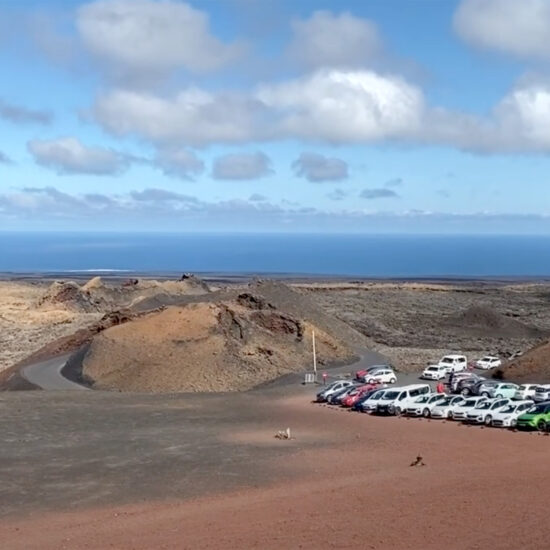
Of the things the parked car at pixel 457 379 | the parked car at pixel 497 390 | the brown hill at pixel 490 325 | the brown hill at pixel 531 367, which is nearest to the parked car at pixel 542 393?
the parked car at pixel 497 390

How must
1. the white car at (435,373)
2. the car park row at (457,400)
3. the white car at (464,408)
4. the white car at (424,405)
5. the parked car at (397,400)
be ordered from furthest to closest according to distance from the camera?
the white car at (435,373), the parked car at (397,400), the white car at (424,405), the white car at (464,408), the car park row at (457,400)

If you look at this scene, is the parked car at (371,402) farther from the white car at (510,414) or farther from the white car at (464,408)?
the white car at (510,414)

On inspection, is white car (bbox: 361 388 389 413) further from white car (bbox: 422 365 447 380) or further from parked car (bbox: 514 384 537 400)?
white car (bbox: 422 365 447 380)

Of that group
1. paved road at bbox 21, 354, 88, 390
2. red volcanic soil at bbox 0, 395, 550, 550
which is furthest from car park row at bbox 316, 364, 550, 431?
paved road at bbox 21, 354, 88, 390

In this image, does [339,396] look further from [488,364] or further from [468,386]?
[488,364]

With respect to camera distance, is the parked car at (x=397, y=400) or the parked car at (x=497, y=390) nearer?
the parked car at (x=397, y=400)

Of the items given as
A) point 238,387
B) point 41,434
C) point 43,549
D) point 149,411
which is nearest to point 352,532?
point 43,549

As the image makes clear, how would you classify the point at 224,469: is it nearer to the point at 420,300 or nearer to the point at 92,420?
the point at 92,420
